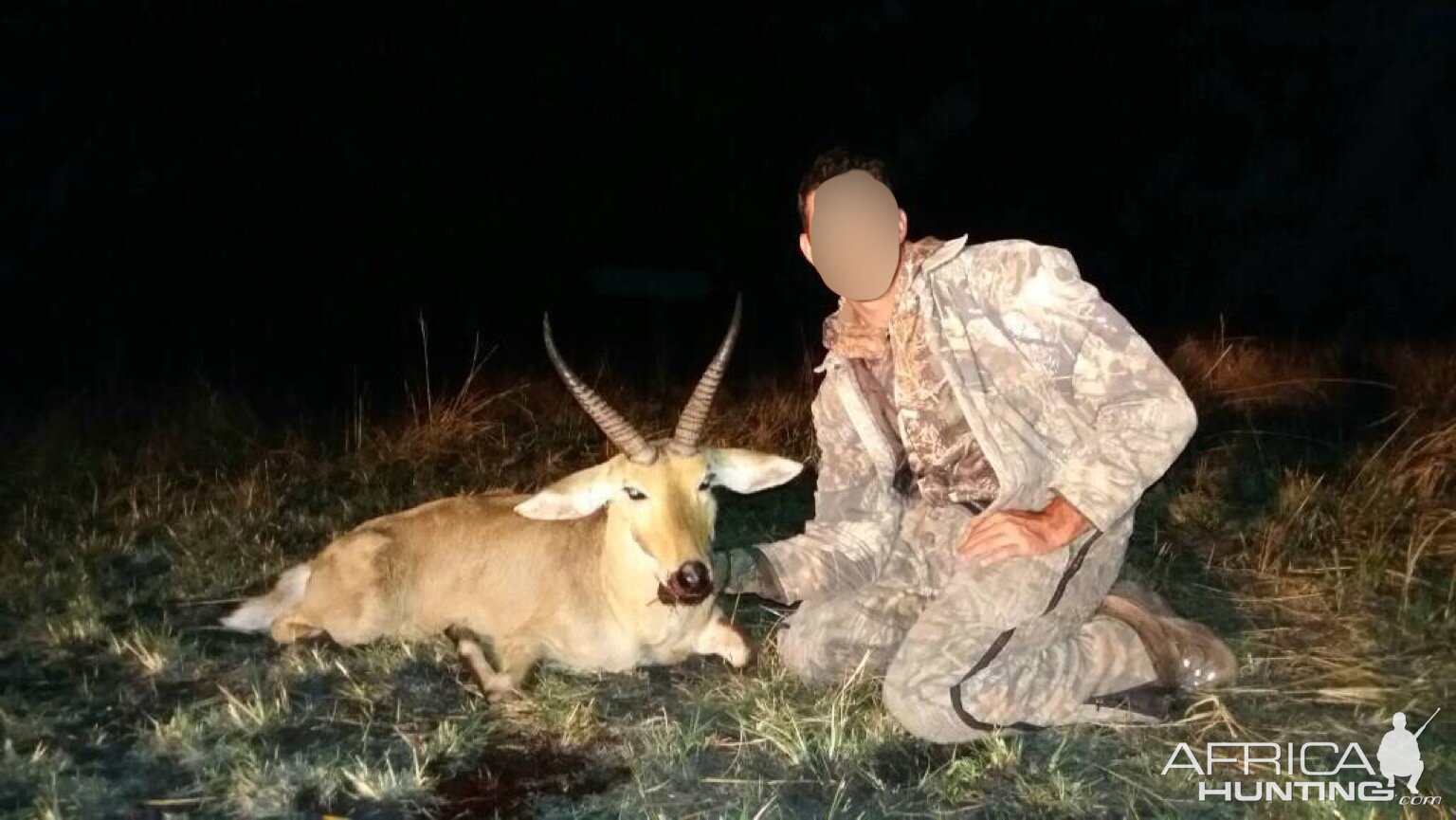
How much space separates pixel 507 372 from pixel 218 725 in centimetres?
907

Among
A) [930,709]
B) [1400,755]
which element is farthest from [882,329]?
[1400,755]

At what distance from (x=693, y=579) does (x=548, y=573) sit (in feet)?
4.12

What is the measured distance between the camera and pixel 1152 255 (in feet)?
82.1

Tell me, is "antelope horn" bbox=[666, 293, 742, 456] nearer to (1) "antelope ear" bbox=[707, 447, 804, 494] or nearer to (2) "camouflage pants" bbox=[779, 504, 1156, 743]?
(1) "antelope ear" bbox=[707, 447, 804, 494]

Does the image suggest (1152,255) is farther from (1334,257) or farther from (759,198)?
(759,198)

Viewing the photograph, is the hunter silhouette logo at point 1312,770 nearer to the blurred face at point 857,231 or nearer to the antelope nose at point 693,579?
the antelope nose at point 693,579

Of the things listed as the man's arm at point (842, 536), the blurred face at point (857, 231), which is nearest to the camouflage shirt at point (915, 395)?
the blurred face at point (857, 231)

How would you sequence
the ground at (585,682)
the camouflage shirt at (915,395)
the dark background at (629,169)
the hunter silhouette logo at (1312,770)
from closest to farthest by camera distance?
the hunter silhouette logo at (1312,770) < the ground at (585,682) < the camouflage shirt at (915,395) < the dark background at (629,169)

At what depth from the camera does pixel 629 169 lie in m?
23.2

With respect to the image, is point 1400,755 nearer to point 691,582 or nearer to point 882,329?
point 882,329

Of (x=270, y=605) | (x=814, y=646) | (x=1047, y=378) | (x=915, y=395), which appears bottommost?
(x=270, y=605)

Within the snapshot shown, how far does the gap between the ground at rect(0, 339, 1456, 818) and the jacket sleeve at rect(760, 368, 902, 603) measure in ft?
1.47

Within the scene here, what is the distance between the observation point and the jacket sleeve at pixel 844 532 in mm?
5656

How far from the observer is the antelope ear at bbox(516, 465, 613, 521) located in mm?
5789
